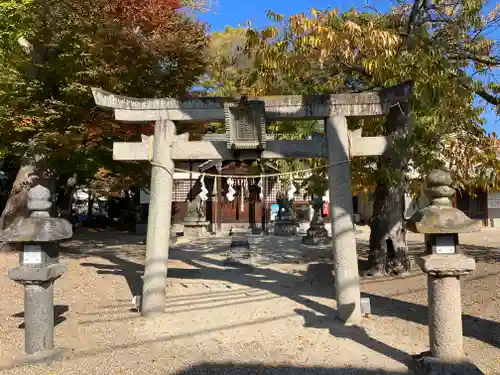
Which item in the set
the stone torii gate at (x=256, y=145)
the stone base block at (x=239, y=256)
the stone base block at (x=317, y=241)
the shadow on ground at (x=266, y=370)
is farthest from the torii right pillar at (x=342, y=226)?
the stone base block at (x=317, y=241)

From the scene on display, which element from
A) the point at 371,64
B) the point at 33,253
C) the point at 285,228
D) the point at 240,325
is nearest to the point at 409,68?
the point at 371,64

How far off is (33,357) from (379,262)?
6765mm

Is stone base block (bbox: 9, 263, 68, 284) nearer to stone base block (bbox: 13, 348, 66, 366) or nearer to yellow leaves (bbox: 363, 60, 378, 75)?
stone base block (bbox: 13, 348, 66, 366)

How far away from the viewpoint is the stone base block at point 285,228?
21.6 metres

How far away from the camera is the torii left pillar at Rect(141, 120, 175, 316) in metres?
6.27

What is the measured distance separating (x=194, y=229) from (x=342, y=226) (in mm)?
16588

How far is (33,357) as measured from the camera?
4.49 m

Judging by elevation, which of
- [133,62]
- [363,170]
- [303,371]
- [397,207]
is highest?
[133,62]

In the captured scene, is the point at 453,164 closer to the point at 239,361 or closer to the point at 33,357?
the point at 239,361

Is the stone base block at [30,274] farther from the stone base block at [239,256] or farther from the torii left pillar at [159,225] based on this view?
the stone base block at [239,256]

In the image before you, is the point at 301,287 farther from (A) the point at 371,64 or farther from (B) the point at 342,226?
(A) the point at 371,64

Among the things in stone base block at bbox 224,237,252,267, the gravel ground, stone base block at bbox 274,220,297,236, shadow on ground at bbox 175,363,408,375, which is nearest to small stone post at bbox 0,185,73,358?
the gravel ground

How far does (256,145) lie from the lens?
6.28m

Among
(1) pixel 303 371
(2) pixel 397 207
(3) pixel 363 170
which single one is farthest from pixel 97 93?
(2) pixel 397 207
